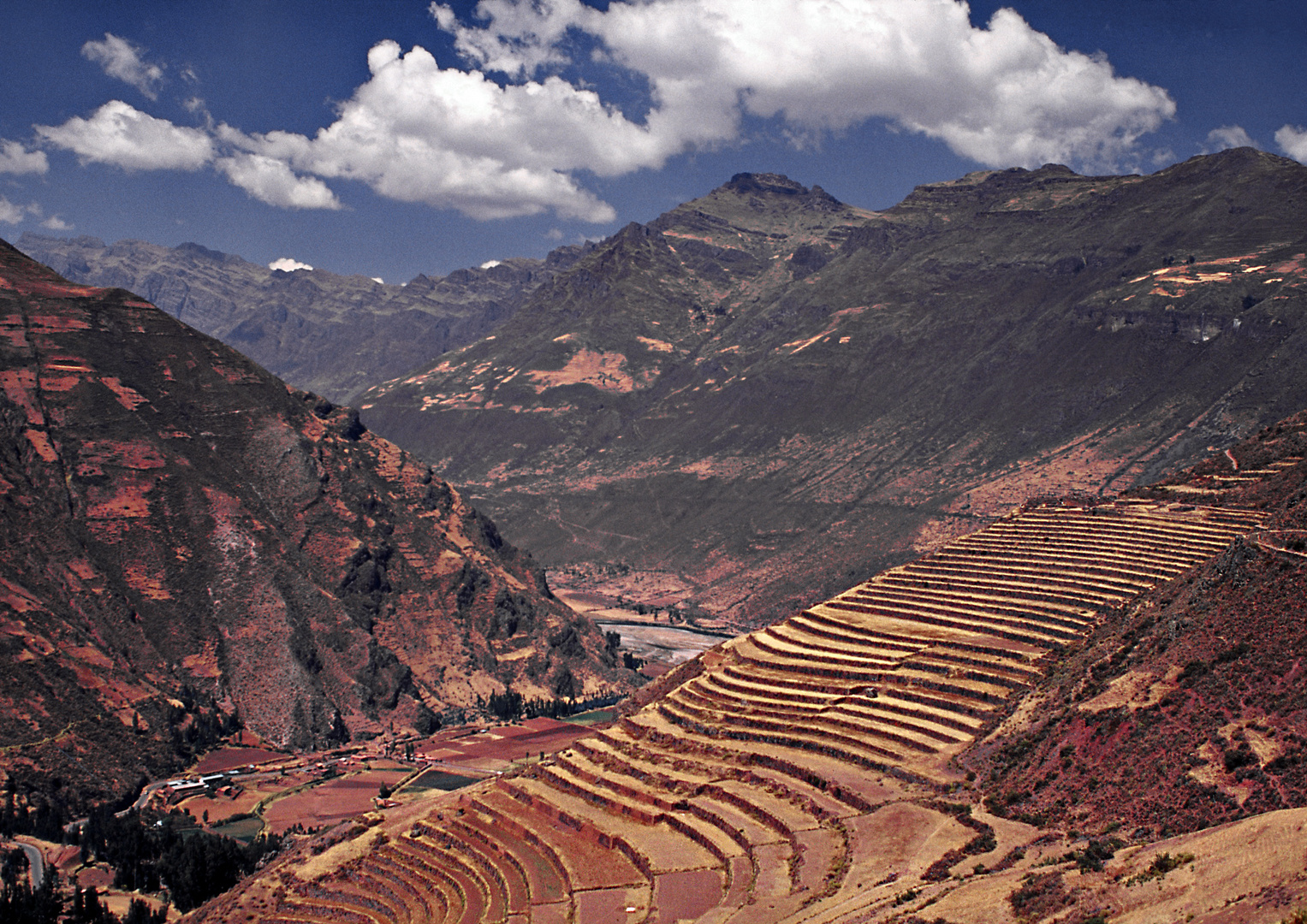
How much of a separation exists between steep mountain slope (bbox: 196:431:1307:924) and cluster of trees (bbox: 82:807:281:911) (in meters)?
7.36

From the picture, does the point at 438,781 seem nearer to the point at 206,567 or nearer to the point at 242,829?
the point at 242,829

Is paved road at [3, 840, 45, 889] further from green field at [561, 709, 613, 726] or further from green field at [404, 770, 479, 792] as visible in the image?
green field at [561, 709, 613, 726]

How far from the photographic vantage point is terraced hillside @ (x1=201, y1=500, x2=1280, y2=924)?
4078 centimetres

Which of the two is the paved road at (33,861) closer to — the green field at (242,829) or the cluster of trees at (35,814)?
the cluster of trees at (35,814)

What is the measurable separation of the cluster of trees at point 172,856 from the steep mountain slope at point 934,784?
7357 millimetres

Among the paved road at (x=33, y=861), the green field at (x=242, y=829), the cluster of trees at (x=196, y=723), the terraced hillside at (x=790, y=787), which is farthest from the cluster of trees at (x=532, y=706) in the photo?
the paved road at (x=33, y=861)

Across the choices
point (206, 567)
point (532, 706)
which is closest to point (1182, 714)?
point (532, 706)

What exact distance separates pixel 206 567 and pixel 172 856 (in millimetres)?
42465

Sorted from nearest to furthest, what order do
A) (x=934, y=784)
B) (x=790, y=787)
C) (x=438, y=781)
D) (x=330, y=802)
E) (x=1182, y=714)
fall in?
(x=1182, y=714) → (x=934, y=784) → (x=790, y=787) → (x=330, y=802) → (x=438, y=781)

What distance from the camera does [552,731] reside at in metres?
94.1

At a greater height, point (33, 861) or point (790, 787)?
point (33, 861)

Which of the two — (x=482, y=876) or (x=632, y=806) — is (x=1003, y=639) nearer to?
(x=632, y=806)

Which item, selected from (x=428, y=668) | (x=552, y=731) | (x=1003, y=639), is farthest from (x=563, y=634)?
(x=1003, y=639)

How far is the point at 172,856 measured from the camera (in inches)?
2516
